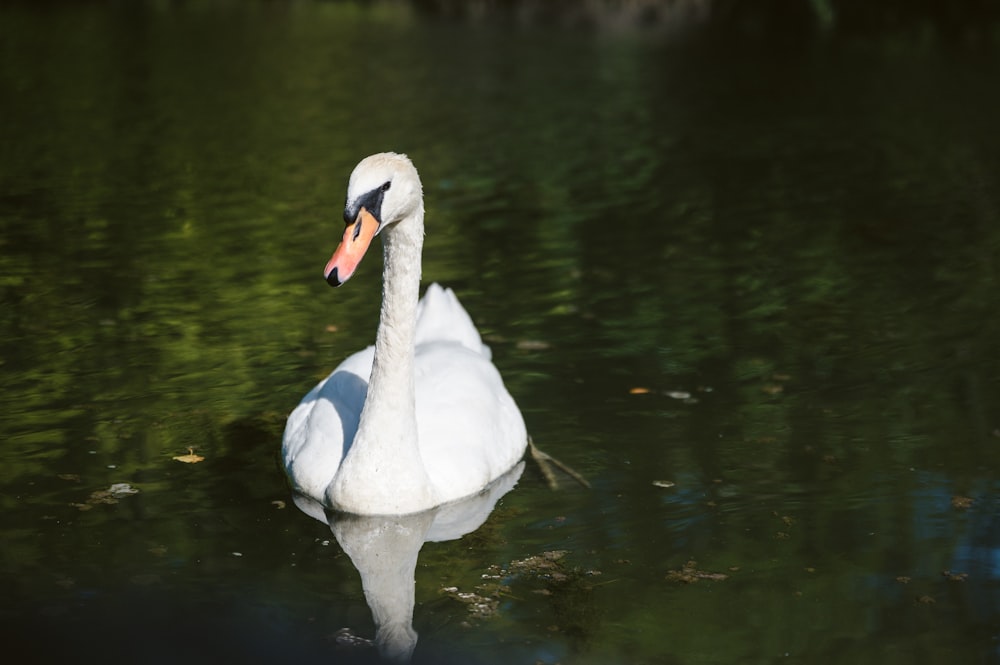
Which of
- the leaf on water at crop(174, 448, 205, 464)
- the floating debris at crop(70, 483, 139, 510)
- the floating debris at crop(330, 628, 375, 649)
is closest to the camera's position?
the floating debris at crop(330, 628, 375, 649)

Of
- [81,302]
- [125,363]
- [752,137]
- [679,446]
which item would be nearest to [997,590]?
[679,446]

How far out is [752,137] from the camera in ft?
59.9

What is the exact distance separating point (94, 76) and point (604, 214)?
11.5 m

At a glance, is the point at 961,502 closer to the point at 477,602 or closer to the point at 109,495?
the point at 477,602

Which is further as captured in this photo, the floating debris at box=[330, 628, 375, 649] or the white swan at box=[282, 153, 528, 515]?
the white swan at box=[282, 153, 528, 515]

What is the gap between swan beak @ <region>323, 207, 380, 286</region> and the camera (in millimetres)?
6102

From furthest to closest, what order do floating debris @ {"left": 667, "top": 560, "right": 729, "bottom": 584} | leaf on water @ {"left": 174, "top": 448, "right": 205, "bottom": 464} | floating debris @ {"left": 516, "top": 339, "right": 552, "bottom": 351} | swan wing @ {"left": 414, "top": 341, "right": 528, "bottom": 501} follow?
1. floating debris @ {"left": 516, "top": 339, "right": 552, "bottom": 351}
2. leaf on water @ {"left": 174, "top": 448, "right": 205, "bottom": 464}
3. swan wing @ {"left": 414, "top": 341, "right": 528, "bottom": 501}
4. floating debris @ {"left": 667, "top": 560, "right": 729, "bottom": 584}

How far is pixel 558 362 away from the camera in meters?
9.57

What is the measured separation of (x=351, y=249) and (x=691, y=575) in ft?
6.84

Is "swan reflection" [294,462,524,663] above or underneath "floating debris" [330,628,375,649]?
underneath

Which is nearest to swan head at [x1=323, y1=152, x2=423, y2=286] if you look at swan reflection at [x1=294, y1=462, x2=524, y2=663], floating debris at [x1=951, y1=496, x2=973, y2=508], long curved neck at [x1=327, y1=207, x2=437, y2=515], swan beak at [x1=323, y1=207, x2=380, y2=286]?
swan beak at [x1=323, y1=207, x2=380, y2=286]

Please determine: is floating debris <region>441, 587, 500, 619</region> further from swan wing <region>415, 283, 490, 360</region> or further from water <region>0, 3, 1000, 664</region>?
swan wing <region>415, 283, 490, 360</region>

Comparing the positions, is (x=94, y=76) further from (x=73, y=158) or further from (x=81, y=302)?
(x=81, y=302)

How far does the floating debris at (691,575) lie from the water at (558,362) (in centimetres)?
2
